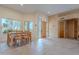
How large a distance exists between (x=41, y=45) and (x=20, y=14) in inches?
53.1

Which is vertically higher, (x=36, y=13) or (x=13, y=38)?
(x=36, y=13)

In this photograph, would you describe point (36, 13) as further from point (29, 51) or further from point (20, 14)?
point (29, 51)

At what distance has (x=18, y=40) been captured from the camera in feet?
12.9

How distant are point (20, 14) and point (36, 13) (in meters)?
0.62

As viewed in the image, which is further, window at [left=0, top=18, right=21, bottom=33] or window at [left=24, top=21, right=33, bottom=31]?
window at [left=24, top=21, right=33, bottom=31]

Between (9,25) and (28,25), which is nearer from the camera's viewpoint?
(9,25)

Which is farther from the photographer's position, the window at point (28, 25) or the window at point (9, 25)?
the window at point (28, 25)
